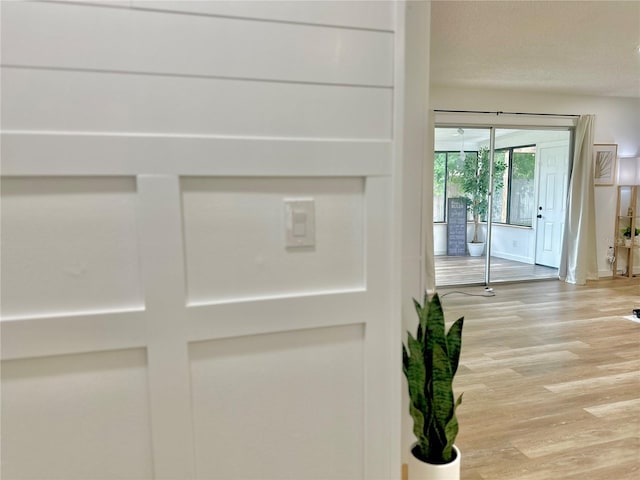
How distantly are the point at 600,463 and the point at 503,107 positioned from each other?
182 inches

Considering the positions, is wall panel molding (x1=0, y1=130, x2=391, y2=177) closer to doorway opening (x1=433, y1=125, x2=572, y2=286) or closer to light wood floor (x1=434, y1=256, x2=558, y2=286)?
doorway opening (x1=433, y1=125, x2=572, y2=286)

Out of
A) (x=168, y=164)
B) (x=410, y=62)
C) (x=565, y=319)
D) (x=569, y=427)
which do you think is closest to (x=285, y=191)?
(x=168, y=164)

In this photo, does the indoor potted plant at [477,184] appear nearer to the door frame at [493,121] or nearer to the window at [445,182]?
the window at [445,182]

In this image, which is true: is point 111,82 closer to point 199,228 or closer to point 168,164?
point 168,164

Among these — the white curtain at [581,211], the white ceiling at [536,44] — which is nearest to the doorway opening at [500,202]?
the white curtain at [581,211]

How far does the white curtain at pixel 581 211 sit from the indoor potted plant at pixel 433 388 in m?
5.51

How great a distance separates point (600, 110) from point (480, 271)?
113 inches

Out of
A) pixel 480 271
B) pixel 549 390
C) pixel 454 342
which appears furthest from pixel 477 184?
pixel 454 342

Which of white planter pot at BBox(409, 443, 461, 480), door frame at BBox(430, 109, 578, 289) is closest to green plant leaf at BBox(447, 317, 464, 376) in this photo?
white planter pot at BBox(409, 443, 461, 480)

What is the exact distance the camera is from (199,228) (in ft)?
3.32

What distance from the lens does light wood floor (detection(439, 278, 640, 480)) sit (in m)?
2.00

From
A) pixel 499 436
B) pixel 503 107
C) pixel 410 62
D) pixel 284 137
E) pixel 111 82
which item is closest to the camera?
pixel 111 82

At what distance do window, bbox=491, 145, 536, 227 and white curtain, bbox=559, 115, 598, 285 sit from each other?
1.04 m

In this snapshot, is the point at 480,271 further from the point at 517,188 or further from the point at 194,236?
the point at 194,236
